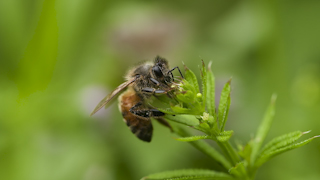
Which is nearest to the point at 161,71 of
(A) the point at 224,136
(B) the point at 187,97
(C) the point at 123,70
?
(B) the point at 187,97

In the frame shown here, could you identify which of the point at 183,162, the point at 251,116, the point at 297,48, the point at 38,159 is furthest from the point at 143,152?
the point at 297,48

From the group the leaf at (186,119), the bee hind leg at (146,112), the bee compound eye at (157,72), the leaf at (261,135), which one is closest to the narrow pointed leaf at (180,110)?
the leaf at (186,119)

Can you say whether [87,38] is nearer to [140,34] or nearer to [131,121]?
[140,34]

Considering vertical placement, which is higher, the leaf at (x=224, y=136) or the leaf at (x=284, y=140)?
the leaf at (x=224, y=136)

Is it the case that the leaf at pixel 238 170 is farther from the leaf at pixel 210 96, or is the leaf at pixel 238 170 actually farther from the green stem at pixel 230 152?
the leaf at pixel 210 96

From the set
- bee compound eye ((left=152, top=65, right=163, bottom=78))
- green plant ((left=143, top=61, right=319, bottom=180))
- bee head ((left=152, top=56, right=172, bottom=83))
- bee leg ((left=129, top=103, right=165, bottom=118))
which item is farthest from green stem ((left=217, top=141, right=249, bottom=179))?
bee compound eye ((left=152, top=65, right=163, bottom=78))

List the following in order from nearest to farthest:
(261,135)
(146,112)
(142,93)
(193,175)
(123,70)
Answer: (193,175) < (261,135) < (146,112) < (142,93) < (123,70)

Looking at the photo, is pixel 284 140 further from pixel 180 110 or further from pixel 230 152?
pixel 180 110
